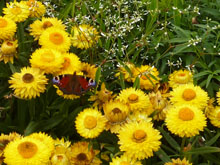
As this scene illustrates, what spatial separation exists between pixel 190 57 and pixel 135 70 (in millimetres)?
456

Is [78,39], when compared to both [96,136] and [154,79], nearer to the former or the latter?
[154,79]

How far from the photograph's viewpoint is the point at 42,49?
2549mm

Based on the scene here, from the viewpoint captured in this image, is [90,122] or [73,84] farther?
[73,84]

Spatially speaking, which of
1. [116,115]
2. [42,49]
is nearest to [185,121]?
[116,115]

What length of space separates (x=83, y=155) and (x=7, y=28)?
0.95 m

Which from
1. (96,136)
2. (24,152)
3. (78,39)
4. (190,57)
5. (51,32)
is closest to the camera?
(24,152)

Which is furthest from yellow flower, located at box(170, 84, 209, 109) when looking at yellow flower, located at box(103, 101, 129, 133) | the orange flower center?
yellow flower, located at box(103, 101, 129, 133)

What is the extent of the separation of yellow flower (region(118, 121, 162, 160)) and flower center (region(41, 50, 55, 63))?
645 millimetres

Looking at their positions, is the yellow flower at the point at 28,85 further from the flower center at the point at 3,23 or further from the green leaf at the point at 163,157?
the green leaf at the point at 163,157

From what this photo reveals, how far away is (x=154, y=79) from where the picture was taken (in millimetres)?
2771

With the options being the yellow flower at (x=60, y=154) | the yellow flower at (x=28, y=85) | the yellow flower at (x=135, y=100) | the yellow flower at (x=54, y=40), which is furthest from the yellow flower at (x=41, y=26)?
the yellow flower at (x=60, y=154)

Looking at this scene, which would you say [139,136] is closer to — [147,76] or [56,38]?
[147,76]

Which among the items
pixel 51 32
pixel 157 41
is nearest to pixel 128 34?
pixel 157 41

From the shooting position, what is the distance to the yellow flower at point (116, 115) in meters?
2.16
